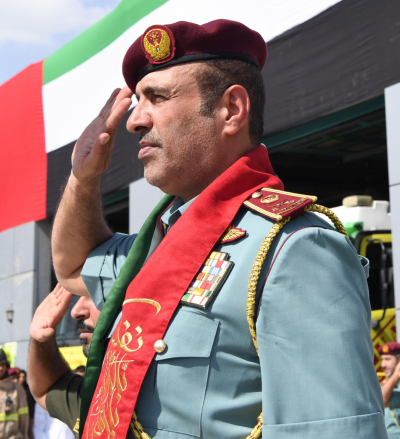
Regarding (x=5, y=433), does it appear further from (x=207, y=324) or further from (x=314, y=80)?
(x=207, y=324)

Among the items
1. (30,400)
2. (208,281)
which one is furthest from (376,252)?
(30,400)

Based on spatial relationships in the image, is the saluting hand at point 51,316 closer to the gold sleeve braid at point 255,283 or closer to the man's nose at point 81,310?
the man's nose at point 81,310

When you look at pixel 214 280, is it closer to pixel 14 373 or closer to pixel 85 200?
pixel 85 200

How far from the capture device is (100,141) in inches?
77.5

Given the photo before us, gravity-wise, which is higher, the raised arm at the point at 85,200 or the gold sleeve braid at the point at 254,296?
the raised arm at the point at 85,200

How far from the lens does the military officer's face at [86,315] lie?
2988mm

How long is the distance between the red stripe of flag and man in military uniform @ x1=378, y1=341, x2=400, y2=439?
7.45 m

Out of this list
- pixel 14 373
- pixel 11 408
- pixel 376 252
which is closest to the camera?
pixel 376 252

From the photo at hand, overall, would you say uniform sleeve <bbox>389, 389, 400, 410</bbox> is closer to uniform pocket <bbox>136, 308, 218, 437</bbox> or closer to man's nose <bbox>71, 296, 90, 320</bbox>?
man's nose <bbox>71, 296, 90, 320</bbox>

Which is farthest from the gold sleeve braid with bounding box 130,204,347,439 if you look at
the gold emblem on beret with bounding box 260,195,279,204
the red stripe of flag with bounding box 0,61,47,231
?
the red stripe of flag with bounding box 0,61,47,231

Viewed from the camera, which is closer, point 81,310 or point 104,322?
point 104,322

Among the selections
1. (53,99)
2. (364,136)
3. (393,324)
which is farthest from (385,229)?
(53,99)

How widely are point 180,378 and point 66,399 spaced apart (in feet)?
5.74

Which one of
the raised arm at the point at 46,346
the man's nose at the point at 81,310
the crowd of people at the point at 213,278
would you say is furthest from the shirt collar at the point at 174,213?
the man's nose at the point at 81,310
